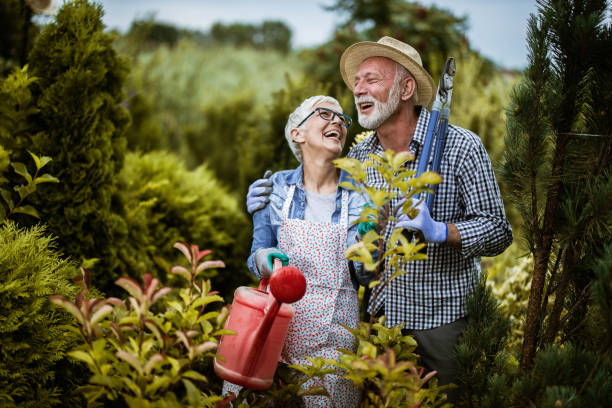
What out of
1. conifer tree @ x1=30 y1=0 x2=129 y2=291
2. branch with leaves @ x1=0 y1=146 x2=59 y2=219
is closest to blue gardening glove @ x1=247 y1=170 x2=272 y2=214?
branch with leaves @ x1=0 y1=146 x2=59 y2=219

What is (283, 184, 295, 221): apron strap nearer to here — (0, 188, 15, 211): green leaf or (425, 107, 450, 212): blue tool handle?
(425, 107, 450, 212): blue tool handle

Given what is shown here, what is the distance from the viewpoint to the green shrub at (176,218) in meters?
3.84

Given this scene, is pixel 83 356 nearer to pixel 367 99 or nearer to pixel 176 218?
pixel 367 99

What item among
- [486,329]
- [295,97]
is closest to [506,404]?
[486,329]

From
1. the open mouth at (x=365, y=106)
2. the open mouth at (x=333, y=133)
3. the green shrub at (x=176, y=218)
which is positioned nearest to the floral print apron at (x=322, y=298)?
the open mouth at (x=333, y=133)

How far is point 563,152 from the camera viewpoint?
194cm

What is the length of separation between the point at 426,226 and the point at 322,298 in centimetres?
61

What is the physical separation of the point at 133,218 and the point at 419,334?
2368mm

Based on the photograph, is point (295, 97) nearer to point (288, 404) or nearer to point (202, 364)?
point (202, 364)

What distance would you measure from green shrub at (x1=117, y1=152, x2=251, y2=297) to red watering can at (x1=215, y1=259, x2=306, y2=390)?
192 cm

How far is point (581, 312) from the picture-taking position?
Result: 1.99 metres

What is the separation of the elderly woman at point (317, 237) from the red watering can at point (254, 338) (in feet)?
0.61

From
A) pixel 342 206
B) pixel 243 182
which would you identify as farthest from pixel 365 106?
pixel 243 182

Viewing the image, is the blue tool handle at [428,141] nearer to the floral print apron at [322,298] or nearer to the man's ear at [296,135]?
the floral print apron at [322,298]
